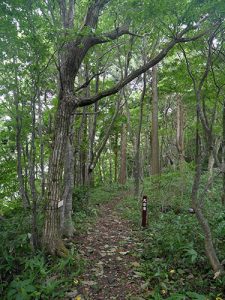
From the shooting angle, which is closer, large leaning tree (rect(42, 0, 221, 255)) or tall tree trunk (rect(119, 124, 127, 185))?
large leaning tree (rect(42, 0, 221, 255))

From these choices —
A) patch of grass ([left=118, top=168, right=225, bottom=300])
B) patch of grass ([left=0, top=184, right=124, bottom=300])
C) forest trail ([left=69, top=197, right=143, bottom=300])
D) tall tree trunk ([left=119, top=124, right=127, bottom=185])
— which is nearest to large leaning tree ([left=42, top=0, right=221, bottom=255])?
patch of grass ([left=0, top=184, right=124, bottom=300])

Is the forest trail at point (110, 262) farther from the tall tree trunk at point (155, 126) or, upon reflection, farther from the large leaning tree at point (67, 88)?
the tall tree trunk at point (155, 126)

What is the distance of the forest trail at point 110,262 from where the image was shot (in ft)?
13.5

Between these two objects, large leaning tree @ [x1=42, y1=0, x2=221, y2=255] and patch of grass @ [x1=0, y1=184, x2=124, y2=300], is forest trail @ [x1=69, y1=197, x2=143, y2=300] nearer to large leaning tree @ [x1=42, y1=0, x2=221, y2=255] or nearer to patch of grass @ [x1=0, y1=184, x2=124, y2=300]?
patch of grass @ [x1=0, y1=184, x2=124, y2=300]

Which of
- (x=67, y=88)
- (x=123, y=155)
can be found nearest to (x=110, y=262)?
(x=67, y=88)

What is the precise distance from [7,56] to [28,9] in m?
1.38

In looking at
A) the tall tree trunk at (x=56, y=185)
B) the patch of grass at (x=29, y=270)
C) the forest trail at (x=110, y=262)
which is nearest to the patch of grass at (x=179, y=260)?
the forest trail at (x=110, y=262)

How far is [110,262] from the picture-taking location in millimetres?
5094

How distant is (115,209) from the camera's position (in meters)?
10.2

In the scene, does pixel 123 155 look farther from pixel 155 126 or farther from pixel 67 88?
pixel 67 88

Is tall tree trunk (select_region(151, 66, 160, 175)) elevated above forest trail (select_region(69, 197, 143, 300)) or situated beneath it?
elevated above

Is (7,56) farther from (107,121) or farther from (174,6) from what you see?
(107,121)

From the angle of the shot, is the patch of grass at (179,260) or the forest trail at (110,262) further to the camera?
the forest trail at (110,262)

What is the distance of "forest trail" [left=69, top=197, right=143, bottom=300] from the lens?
4113mm
